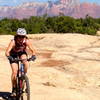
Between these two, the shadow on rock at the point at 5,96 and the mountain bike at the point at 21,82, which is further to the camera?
the shadow on rock at the point at 5,96

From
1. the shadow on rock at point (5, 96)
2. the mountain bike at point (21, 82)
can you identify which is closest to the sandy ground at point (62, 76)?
the shadow on rock at point (5, 96)

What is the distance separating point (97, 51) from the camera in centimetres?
2377

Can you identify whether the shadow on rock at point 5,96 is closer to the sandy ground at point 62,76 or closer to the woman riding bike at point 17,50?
the sandy ground at point 62,76

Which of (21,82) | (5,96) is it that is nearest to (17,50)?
(21,82)

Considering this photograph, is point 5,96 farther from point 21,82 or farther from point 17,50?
point 17,50

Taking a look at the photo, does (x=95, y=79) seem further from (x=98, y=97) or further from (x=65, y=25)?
(x=65, y=25)

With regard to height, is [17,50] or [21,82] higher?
[17,50]

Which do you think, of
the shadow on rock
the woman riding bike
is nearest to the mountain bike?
the woman riding bike

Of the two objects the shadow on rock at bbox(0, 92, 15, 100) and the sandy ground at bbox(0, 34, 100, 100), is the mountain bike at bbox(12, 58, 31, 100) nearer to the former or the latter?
the shadow on rock at bbox(0, 92, 15, 100)

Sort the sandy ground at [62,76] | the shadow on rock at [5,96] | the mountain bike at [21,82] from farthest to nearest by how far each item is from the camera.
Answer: the sandy ground at [62,76], the shadow on rock at [5,96], the mountain bike at [21,82]

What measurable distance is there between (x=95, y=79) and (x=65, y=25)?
32717 millimetres

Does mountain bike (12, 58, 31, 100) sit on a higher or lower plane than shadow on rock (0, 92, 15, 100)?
higher

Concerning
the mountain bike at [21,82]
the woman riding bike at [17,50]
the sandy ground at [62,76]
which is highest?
the woman riding bike at [17,50]

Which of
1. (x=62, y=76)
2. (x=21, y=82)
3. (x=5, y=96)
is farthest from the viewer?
(x=62, y=76)
